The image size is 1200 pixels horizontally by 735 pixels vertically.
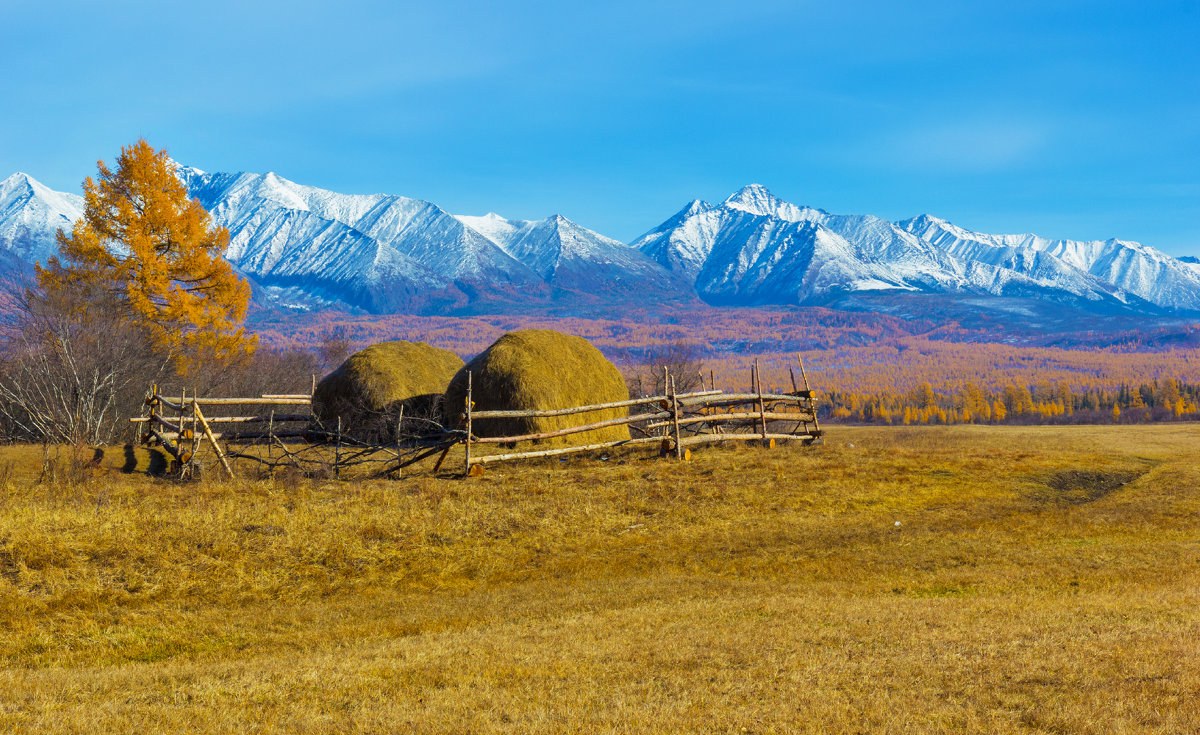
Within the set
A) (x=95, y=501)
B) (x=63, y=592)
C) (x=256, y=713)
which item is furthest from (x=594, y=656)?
(x=95, y=501)

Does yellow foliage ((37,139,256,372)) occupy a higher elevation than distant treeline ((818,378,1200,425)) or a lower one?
higher

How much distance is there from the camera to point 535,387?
882 inches

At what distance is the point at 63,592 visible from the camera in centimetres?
1080

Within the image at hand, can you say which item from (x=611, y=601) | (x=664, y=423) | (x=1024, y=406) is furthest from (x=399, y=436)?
(x=1024, y=406)

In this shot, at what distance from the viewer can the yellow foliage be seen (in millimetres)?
27984

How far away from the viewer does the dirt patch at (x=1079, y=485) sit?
1814 cm

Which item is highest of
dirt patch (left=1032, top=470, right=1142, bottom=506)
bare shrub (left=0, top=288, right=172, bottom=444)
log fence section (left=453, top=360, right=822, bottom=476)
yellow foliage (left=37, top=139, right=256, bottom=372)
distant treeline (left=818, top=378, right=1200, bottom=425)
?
yellow foliage (left=37, top=139, right=256, bottom=372)

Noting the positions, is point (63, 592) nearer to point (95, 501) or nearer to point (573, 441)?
point (95, 501)

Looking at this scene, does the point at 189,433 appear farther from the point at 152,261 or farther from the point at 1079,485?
the point at 1079,485

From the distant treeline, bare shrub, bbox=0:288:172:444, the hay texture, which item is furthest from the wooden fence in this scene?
the distant treeline

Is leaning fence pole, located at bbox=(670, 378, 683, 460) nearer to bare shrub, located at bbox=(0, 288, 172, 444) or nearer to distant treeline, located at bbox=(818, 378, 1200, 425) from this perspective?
bare shrub, located at bbox=(0, 288, 172, 444)

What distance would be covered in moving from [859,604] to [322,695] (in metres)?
6.87

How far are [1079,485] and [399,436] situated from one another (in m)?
17.2

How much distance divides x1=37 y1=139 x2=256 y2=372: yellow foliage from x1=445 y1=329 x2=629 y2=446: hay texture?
12.4 m
